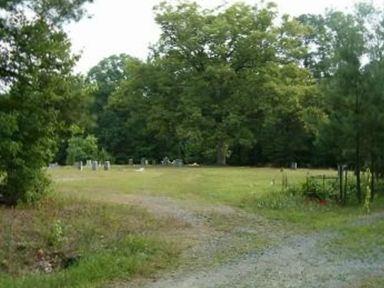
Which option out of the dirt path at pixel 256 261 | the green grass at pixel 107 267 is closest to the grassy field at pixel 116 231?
the green grass at pixel 107 267

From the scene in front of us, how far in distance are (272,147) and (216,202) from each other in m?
36.1

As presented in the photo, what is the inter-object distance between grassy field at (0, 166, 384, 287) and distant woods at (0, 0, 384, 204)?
7.28 ft

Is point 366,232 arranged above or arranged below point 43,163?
below

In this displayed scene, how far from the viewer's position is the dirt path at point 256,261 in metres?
10.8

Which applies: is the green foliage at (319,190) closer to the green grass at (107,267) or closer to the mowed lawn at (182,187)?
the mowed lawn at (182,187)

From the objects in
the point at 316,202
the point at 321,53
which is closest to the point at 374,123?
the point at 316,202

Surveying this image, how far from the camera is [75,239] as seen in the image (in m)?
14.5

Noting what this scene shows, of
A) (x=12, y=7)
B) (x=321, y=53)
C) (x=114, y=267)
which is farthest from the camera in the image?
(x=321, y=53)

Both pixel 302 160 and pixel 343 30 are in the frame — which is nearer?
pixel 343 30

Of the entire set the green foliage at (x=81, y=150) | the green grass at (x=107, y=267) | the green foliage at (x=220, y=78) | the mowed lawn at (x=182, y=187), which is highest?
the green foliage at (x=220, y=78)

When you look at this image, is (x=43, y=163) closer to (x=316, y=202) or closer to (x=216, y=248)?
(x=216, y=248)

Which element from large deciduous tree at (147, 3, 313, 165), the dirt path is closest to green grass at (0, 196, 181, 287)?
the dirt path

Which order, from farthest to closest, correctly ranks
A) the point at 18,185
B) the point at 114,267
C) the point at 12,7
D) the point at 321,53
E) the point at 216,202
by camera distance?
the point at 321,53
the point at 216,202
the point at 18,185
the point at 12,7
the point at 114,267

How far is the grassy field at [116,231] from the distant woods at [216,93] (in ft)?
7.28
